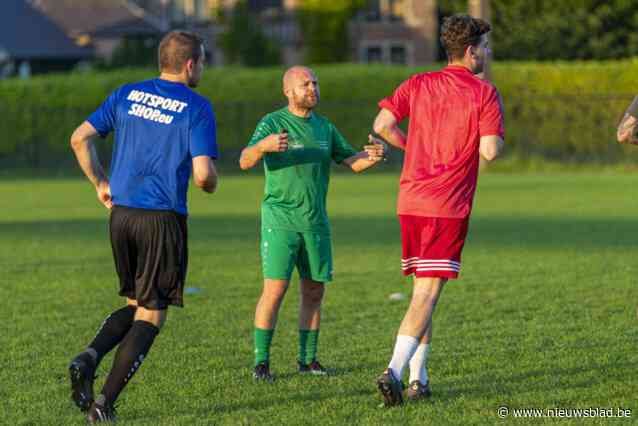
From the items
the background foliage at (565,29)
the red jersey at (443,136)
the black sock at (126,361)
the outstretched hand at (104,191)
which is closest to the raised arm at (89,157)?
the outstretched hand at (104,191)

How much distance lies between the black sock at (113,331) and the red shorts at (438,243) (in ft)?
5.09

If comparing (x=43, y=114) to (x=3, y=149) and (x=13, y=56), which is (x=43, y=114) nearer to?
(x=3, y=149)

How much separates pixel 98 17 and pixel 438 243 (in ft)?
182

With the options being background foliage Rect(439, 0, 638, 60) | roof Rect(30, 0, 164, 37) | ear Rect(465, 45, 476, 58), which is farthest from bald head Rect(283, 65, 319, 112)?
roof Rect(30, 0, 164, 37)

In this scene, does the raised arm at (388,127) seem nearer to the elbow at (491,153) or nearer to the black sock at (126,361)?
the elbow at (491,153)

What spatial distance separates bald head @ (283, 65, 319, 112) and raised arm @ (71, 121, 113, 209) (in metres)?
1.45

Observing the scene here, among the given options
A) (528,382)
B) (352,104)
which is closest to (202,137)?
(528,382)

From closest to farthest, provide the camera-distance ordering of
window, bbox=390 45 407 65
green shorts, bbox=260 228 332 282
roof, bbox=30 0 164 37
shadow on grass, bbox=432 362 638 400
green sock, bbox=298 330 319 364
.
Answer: shadow on grass, bbox=432 362 638 400
green shorts, bbox=260 228 332 282
green sock, bbox=298 330 319 364
roof, bbox=30 0 164 37
window, bbox=390 45 407 65

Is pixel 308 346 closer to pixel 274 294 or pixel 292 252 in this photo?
pixel 274 294

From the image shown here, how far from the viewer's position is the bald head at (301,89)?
806 centimetres

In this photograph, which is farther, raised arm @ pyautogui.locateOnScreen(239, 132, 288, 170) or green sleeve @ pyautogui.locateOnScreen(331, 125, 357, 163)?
green sleeve @ pyautogui.locateOnScreen(331, 125, 357, 163)

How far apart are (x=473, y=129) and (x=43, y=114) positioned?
33.3 meters

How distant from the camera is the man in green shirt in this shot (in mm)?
8117

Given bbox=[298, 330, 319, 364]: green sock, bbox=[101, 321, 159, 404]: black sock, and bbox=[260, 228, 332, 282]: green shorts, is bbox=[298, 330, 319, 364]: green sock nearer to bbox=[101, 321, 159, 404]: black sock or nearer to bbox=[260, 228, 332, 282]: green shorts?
bbox=[260, 228, 332, 282]: green shorts
